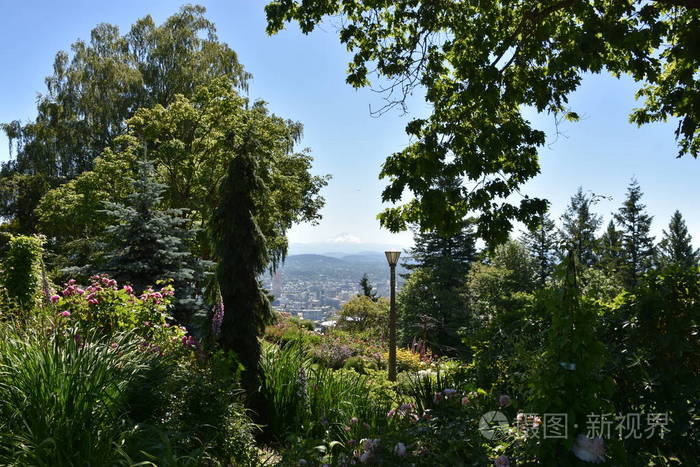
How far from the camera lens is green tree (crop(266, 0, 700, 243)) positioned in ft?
17.4

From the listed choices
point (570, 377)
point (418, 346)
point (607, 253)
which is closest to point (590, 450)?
point (570, 377)

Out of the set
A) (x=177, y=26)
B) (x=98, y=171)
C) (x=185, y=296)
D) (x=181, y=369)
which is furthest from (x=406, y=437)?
(x=177, y=26)

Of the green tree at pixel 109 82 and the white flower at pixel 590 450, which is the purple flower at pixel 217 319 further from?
the green tree at pixel 109 82

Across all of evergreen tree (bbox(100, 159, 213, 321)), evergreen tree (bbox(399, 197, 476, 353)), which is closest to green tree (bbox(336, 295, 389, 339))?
evergreen tree (bbox(399, 197, 476, 353))

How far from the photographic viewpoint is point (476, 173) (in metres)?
5.32

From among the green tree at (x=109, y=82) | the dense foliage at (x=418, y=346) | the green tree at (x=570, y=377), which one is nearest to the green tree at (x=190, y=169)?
the dense foliage at (x=418, y=346)

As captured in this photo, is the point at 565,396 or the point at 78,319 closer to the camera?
the point at 565,396

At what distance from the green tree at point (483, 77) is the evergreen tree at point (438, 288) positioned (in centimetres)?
2048

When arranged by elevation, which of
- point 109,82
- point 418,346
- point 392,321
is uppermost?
point 109,82

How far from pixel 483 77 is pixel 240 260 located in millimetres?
3483

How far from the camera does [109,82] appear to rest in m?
19.1

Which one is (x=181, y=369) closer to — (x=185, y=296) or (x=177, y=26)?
(x=185, y=296)

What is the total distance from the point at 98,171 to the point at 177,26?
10.1m

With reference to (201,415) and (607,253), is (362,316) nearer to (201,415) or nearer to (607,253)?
(201,415)
